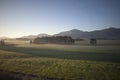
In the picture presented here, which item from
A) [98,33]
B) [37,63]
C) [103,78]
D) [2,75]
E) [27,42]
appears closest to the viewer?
[103,78]

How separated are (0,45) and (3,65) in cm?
2239

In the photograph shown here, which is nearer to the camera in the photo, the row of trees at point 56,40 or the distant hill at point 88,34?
the row of trees at point 56,40

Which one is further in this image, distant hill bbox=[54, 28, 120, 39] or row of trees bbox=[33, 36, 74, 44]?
distant hill bbox=[54, 28, 120, 39]

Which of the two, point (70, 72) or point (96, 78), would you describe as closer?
point (96, 78)

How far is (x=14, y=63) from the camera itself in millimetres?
17578

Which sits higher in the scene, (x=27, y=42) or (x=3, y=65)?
(x=27, y=42)

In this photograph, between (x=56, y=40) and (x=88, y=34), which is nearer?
(x=56, y=40)

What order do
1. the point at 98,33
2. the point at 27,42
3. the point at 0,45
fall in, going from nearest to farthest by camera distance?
the point at 0,45
the point at 27,42
the point at 98,33

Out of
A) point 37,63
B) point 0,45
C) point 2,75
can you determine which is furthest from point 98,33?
point 2,75

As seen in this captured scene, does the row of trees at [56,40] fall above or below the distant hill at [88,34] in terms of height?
below

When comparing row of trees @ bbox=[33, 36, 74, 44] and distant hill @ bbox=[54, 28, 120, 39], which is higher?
distant hill @ bbox=[54, 28, 120, 39]

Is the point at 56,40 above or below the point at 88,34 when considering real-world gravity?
below

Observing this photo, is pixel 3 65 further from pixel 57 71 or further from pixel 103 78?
pixel 103 78

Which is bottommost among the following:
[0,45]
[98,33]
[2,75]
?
[2,75]
